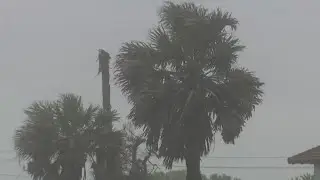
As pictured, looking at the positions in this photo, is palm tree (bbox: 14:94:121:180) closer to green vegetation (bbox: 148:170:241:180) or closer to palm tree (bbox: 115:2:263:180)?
palm tree (bbox: 115:2:263:180)

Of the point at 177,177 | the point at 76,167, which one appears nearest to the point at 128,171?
the point at 76,167

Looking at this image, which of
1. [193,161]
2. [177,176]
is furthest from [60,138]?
[177,176]

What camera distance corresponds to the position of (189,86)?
19.4 meters

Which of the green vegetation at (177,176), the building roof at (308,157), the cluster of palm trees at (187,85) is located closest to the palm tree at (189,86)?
the cluster of palm trees at (187,85)

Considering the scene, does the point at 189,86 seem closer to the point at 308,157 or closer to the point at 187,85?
the point at 187,85

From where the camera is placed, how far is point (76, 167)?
2161 cm

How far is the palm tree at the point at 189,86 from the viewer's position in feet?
63.1

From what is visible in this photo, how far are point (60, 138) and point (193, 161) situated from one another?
199 inches

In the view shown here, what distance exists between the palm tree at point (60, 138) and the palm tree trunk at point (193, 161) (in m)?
3.75

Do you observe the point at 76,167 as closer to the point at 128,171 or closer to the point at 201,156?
the point at 128,171

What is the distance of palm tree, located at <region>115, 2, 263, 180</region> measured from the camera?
19.2 meters

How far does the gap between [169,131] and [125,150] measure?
398 cm

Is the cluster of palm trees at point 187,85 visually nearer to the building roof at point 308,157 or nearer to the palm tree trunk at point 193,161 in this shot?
the palm tree trunk at point 193,161

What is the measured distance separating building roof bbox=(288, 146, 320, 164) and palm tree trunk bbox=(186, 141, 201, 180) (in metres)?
3.05
